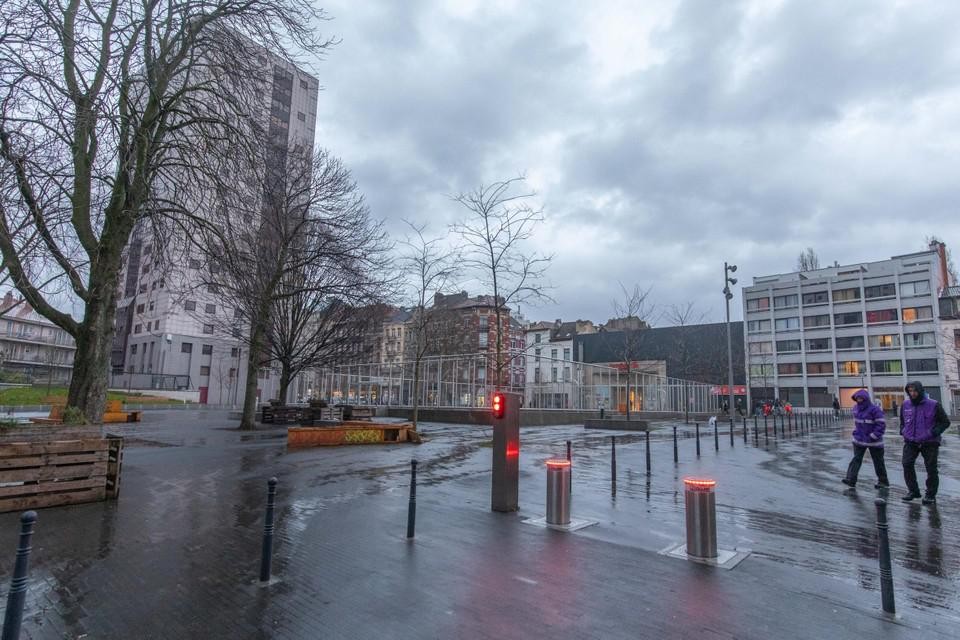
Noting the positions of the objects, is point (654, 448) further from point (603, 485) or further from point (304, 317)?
point (304, 317)

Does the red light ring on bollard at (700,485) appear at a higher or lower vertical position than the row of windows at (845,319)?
lower

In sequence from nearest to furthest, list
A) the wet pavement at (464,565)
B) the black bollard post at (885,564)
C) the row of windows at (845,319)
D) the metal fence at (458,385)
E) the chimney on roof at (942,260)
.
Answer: the wet pavement at (464,565)
the black bollard post at (885,564)
the metal fence at (458,385)
the row of windows at (845,319)
the chimney on roof at (942,260)

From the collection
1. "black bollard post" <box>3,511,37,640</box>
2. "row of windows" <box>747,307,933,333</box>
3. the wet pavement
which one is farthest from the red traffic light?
"row of windows" <box>747,307,933,333</box>

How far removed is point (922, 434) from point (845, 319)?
74.3 m

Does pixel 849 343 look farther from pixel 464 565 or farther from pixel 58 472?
pixel 58 472

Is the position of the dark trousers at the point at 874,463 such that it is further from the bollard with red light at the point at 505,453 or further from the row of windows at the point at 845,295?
the row of windows at the point at 845,295

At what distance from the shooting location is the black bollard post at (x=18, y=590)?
9.48 ft

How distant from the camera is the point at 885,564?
14.1 ft

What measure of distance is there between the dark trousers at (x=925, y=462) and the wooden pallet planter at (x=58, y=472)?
1392cm

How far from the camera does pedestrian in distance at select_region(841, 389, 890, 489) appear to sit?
33.6 feet

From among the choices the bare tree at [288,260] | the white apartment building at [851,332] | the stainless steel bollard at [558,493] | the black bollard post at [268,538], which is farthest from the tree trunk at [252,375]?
the white apartment building at [851,332]

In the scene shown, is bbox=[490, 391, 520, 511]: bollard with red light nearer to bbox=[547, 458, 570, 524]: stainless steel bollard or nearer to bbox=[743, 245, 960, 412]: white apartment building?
bbox=[547, 458, 570, 524]: stainless steel bollard

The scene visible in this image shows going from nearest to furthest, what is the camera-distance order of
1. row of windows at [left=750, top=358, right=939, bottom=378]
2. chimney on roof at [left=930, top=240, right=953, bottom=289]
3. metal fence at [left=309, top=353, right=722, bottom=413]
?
metal fence at [left=309, top=353, right=722, bottom=413], row of windows at [left=750, top=358, right=939, bottom=378], chimney on roof at [left=930, top=240, right=953, bottom=289]

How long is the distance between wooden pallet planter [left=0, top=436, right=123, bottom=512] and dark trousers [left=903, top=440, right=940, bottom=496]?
13.9m
